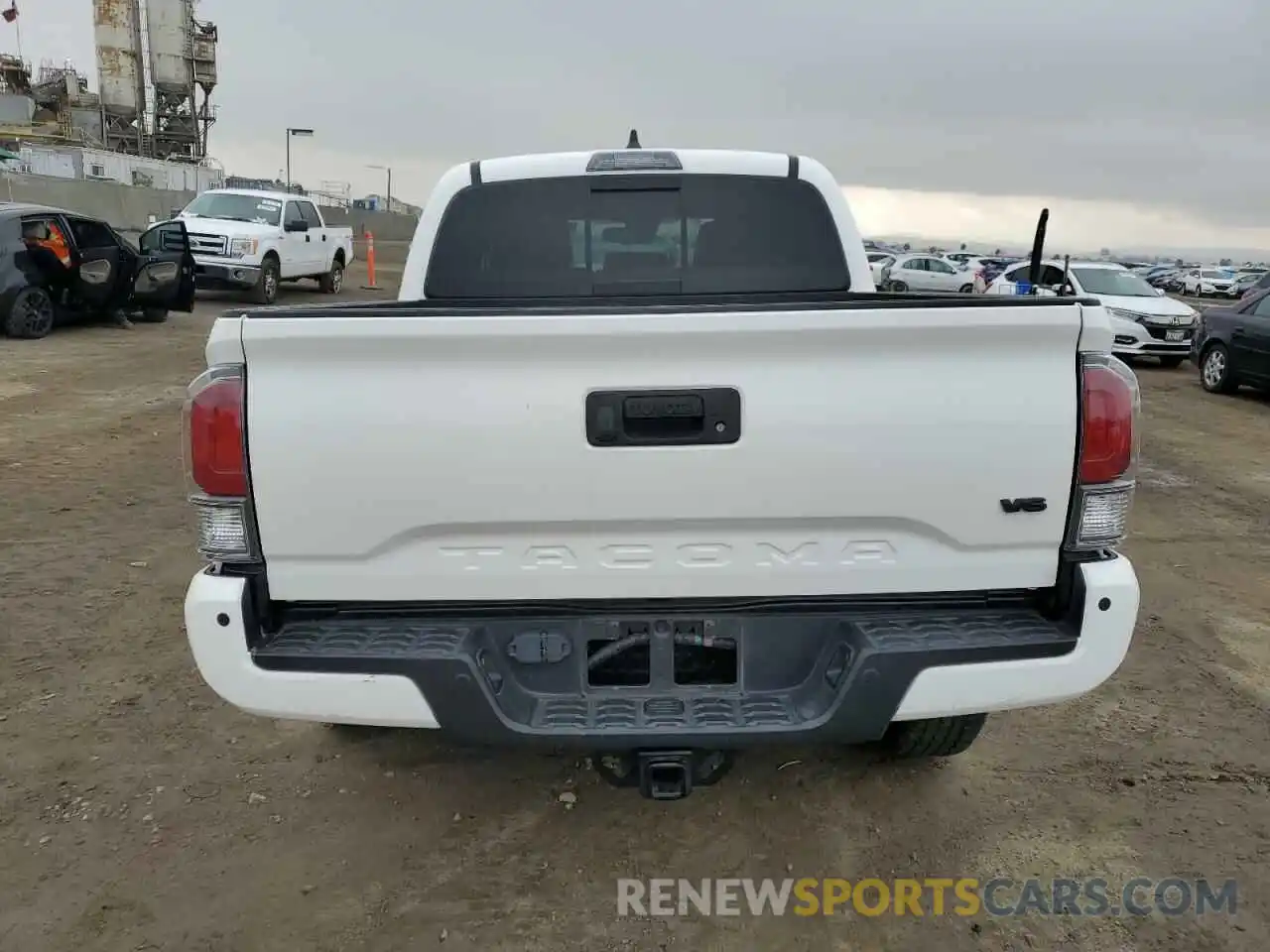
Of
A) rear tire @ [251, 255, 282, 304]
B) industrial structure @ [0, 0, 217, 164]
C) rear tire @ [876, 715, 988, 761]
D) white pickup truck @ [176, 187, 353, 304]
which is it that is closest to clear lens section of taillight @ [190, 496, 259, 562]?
rear tire @ [876, 715, 988, 761]

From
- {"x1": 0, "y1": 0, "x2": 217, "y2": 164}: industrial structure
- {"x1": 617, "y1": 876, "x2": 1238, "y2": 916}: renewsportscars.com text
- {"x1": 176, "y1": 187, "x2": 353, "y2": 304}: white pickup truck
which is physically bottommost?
{"x1": 617, "y1": 876, "x2": 1238, "y2": 916}: renewsportscars.com text

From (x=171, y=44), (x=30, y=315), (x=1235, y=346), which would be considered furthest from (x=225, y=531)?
(x=171, y=44)

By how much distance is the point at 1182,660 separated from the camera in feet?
14.4

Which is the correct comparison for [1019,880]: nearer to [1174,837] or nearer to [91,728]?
[1174,837]

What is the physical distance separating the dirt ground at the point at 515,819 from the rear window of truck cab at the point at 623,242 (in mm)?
1909

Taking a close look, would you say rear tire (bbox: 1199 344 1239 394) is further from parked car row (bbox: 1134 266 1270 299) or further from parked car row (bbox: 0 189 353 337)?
parked car row (bbox: 1134 266 1270 299)

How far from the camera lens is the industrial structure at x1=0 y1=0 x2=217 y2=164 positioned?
5916cm

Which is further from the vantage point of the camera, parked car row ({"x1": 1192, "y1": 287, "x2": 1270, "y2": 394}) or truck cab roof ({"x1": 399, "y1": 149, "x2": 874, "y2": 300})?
parked car row ({"x1": 1192, "y1": 287, "x2": 1270, "y2": 394})

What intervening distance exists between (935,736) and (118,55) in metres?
71.9

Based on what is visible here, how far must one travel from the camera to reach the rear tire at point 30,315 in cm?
1219

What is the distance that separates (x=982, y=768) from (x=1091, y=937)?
0.88m

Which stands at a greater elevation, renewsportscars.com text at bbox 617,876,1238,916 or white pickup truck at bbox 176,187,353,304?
white pickup truck at bbox 176,187,353,304

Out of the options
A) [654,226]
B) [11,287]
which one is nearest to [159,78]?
[11,287]

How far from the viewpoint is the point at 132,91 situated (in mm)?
60781
